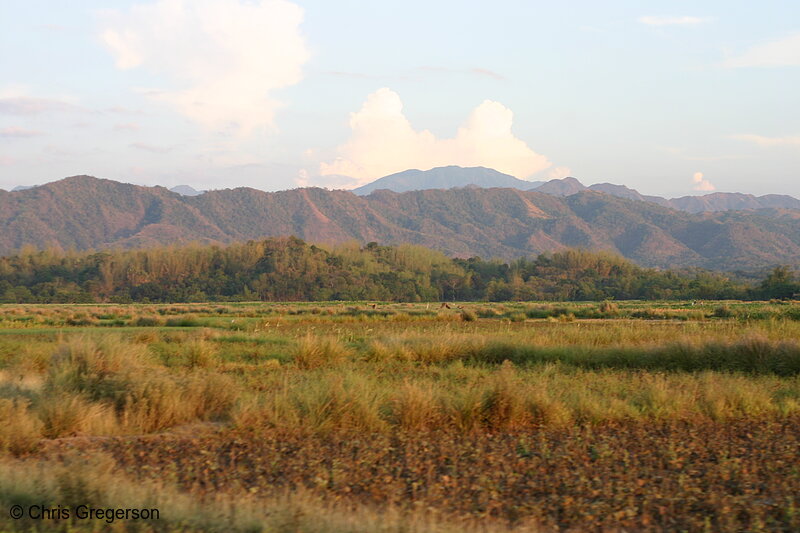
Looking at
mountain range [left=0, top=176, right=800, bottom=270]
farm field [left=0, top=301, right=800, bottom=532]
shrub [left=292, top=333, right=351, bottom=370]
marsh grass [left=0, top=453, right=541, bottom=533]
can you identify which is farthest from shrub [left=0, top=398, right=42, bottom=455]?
mountain range [left=0, top=176, right=800, bottom=270]

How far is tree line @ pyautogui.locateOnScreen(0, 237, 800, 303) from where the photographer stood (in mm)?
82750

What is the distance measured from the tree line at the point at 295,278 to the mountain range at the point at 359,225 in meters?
51.0

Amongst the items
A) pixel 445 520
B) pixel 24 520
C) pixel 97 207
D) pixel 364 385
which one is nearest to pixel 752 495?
pixel 445 520

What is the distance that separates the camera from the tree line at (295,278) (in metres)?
82.8

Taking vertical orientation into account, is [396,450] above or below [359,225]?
below

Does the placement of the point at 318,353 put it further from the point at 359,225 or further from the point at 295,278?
the point at 359,225

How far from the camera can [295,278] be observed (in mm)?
88562

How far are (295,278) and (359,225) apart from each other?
95.9m

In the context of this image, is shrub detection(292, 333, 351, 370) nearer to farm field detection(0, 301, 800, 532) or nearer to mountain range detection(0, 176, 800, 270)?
farm field detection(0, 301, 800, 532)

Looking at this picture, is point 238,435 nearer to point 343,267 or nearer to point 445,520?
point 445,520

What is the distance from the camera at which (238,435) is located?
353 inches

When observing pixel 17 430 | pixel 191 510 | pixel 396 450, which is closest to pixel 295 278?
pixel 17 430

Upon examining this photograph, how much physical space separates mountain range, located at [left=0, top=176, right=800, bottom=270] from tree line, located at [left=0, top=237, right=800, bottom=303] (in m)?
51.0

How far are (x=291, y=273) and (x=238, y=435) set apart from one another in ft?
267
